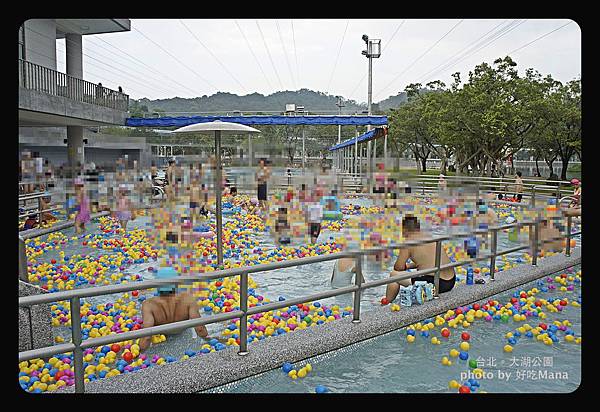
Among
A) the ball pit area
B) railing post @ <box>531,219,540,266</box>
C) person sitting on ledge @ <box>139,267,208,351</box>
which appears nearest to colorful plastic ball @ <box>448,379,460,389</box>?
the ball pit area

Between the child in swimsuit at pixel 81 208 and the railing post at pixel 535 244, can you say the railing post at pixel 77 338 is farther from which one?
the child in swimsuit at pixel 81 208

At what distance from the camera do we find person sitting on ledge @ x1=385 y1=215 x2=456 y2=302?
16.3ft

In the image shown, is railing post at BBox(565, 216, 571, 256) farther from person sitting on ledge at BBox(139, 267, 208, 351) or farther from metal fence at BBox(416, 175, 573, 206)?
metal fence at BBox(416, 175, 573, 206)

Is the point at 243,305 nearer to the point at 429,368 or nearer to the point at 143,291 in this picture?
the point at 429,368

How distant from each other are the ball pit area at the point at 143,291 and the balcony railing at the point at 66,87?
5.00 meters

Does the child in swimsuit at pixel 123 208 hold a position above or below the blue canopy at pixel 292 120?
below

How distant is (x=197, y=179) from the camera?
8.27m

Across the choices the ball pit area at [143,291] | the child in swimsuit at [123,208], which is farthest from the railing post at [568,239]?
the child in swimsuit at [123,208]

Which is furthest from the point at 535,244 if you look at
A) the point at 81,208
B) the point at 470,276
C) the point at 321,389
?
the point at 81,208

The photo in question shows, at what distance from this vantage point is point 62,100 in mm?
14719

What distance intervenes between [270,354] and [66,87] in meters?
14.2

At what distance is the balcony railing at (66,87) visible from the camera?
1319cm

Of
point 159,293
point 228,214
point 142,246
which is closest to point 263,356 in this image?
point 159,293

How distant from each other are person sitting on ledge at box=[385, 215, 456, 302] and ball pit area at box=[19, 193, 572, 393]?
261mm
